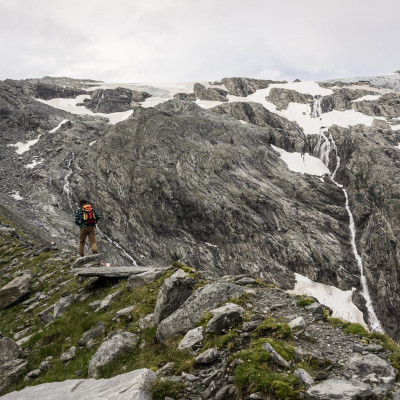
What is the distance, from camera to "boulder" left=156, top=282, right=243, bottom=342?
28.5 ft

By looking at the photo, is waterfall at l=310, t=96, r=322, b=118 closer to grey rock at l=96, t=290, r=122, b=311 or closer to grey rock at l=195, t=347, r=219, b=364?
grey rock at l=96, t=290, r=122, b=311

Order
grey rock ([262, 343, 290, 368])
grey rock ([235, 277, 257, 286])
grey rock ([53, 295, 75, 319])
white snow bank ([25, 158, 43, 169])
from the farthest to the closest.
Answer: white snow bank ([25, 158, 43, 169])
grey rock ([53, 295, 75, 319])
grey rock ([235, 277, 257, 286])
grey rock ([262, 343, 290, 368])

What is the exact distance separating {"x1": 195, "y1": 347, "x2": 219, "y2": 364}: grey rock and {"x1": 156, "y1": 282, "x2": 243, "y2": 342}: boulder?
5.41 ft

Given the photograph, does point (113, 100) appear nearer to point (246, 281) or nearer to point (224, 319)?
point (246, 281)

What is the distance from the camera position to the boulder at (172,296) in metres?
9.71

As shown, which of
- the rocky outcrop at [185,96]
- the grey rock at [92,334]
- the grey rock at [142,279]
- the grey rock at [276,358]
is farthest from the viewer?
the rocky outcrop at [185,96]

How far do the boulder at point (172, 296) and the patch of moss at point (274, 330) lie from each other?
3.10 m

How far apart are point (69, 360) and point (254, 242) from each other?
70171 mm

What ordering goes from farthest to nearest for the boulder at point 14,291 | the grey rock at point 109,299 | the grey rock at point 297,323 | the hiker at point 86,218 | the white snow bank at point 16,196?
1. the white snow bank at point 16,196
2. the hiker at point 86,218
3. the boulder at point 14,291
4. the grey rock at point 109,299
5. the grey rock at point 297,323

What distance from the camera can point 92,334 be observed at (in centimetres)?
1051

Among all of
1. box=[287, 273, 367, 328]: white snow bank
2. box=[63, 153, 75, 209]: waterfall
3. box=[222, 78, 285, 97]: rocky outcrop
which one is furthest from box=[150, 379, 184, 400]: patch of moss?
box=[222, 78, 285, 97]: rocky outcrop

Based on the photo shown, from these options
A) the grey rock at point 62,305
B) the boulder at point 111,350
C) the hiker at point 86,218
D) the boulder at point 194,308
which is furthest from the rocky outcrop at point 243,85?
the boulder at point 111,350

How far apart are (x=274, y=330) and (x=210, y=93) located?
504 ft

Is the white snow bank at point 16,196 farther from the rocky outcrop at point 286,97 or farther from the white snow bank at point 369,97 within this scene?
the white snow bank at point 369,97
